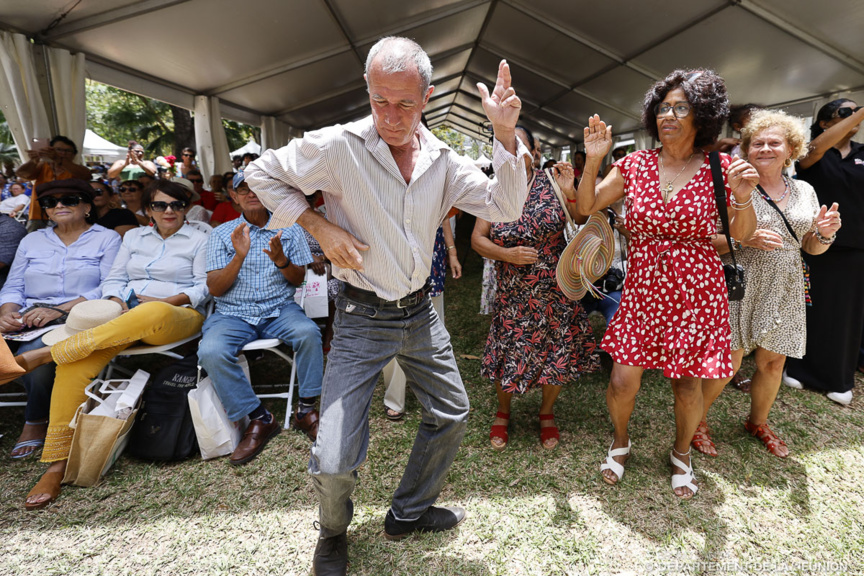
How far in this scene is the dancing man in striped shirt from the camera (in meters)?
1.60

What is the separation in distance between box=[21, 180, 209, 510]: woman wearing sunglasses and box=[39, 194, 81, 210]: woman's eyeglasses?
19.8 inches

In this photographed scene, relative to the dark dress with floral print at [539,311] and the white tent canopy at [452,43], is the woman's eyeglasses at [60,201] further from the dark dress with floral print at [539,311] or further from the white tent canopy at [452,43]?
the dark dress with floral print at [539,311]

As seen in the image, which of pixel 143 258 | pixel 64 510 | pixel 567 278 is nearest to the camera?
pixel 64 510

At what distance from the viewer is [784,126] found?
2.61 metres

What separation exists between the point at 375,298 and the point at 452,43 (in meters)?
8.51

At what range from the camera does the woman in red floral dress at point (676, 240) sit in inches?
86.0

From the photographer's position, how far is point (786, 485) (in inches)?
103

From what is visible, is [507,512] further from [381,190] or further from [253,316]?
[253,316]

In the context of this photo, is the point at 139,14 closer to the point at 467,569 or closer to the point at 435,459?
the point at 435,459

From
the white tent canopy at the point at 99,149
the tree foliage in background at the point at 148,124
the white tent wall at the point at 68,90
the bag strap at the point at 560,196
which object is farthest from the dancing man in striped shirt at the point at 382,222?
the tree foliage in background at the point at 148,124

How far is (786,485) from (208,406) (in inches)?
145

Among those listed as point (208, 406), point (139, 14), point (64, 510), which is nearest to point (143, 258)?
point (208, 406)

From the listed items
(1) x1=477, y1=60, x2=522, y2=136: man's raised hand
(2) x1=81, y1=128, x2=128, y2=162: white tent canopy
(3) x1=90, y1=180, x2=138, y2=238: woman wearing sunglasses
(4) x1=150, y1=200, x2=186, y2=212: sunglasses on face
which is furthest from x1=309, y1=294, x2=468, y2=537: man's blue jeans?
(2) x1=81, y1=128, x2=128, y2=162: white tent canopy

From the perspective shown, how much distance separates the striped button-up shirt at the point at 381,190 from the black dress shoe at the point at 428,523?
124cm
